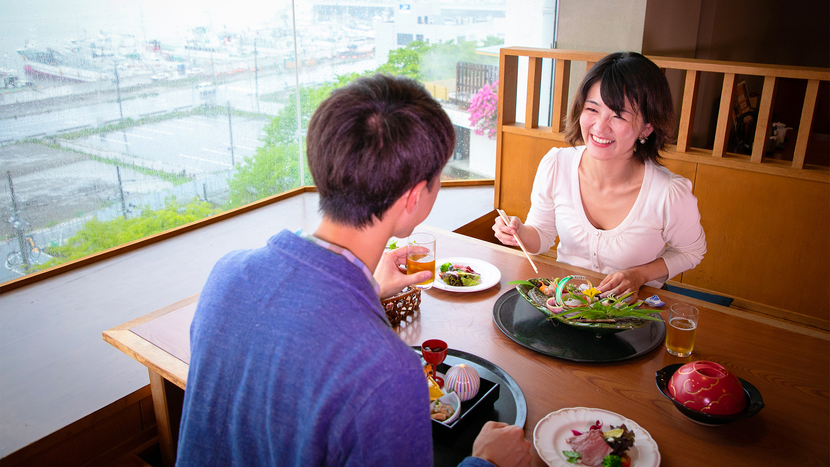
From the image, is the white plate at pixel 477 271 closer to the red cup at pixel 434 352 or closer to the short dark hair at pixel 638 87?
the red cup at pixel 434 352

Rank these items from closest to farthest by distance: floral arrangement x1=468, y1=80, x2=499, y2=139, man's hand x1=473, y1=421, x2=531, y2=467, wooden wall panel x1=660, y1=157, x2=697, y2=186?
man's hand x1=473, y1=421, x2=531, y2=467
wooden wall panel x1=660, y1=157, x2=697, y2=186
floral arrangement x1=468, y1=80, x2=499, y2=139

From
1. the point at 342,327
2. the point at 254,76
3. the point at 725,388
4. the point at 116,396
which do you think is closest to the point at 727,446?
the point at 725,388

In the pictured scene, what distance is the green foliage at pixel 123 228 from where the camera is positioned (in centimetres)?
273

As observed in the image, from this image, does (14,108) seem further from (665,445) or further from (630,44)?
(630,44)

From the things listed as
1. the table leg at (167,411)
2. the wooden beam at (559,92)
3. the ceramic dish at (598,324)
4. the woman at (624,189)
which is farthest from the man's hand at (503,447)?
the wooden beam at (559,92)

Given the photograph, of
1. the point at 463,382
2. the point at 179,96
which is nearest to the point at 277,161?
the point at 179,96

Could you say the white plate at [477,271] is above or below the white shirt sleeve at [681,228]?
below

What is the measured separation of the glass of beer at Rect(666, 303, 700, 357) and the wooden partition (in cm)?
140

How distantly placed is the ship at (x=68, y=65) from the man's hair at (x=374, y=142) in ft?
7.53

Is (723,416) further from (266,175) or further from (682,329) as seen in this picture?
(266,175)

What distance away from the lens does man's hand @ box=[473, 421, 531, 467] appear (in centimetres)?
94

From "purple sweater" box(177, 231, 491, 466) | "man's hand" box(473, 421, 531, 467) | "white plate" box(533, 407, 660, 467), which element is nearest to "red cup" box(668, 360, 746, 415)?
"white plate" box(533, 407, 660, 467)

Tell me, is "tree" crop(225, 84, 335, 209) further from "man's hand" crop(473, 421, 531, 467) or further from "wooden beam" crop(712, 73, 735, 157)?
"man's hand" crop(473, 421, 531, 467)

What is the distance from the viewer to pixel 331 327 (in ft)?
2.44
